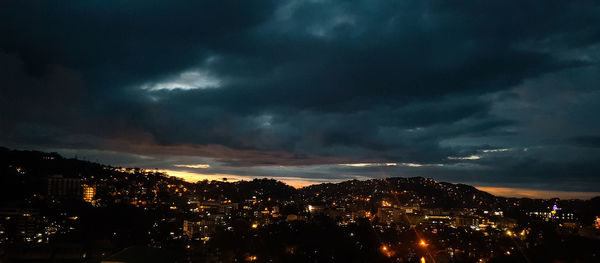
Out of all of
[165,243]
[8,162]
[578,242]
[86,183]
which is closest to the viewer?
[578,242]

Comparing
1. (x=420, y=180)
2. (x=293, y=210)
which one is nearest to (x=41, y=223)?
(x=293, y=210)

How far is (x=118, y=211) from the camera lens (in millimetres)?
39656

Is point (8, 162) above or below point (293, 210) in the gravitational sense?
above

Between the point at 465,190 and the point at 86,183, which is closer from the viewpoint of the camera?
the point at 86,183

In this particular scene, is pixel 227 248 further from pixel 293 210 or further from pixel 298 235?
pixel 293 210

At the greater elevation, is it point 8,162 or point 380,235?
point 8,162

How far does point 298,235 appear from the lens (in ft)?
98.7

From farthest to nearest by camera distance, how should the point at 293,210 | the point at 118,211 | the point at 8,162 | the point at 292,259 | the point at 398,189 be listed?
1. the point at 398,189
2. the point at 293,210
3. the point at 8,162
4. the point at 118,211
5. the point at 292,259

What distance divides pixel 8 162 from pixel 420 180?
14129cm

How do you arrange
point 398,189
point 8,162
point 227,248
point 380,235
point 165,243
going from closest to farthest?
point 227,248
point 165,243
point 380,235
point 8,162
point 398,189

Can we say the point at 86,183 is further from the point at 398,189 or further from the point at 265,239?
the point at 398,189

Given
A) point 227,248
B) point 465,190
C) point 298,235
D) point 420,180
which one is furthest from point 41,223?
point 465,190

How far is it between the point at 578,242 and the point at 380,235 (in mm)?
19094

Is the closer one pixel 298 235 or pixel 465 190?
pixel 298 235
